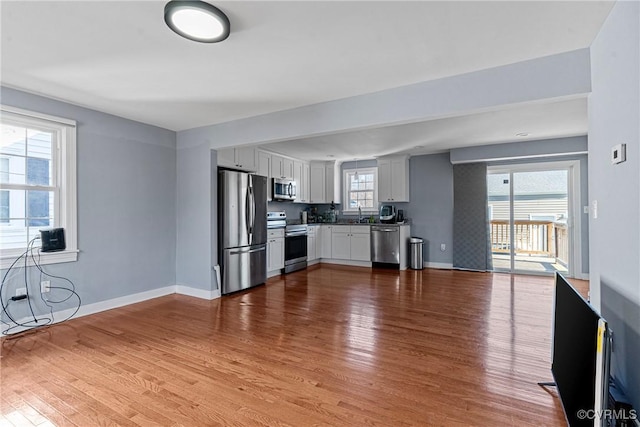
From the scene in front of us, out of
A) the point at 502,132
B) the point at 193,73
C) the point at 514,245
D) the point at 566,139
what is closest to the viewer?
the point at 193,73

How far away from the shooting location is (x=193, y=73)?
268 centimetres

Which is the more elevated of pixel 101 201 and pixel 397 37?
pixel 397 37

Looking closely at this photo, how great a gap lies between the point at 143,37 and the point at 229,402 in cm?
253

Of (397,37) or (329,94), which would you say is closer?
(397,37)

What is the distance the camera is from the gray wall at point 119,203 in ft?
11.4

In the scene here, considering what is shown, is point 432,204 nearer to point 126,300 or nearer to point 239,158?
point 239,158

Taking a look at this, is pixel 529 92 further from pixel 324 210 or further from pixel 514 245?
pixel 324 210

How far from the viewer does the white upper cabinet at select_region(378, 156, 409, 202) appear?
6426 millimetres

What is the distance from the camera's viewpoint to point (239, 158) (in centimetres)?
482

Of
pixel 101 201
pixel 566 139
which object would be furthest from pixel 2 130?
pixel 566 139

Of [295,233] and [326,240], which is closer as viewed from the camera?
[295,233]

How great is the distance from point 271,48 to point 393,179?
4713 mm

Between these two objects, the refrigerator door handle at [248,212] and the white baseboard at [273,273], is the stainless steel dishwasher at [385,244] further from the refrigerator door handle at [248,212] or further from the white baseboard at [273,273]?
the refrigerator door handle at [248,212]

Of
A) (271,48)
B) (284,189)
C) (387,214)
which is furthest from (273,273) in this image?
(271,48)
